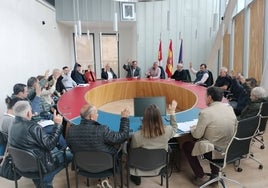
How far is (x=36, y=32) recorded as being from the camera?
7.29 meters

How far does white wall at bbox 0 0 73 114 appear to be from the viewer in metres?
5.18

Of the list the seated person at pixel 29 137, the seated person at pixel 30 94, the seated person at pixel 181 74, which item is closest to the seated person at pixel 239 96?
the seated person at pixel 181 74

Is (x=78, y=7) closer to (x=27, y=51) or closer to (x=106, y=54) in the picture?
(x=106, y=54)

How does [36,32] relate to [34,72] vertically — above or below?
above

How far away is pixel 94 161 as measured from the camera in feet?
7.67

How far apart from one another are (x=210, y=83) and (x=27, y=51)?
17.5 ft

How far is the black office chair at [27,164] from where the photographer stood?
228 centimetres

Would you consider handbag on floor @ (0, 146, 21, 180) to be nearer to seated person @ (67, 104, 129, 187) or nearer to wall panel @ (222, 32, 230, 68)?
seated person @ (67, 104, 129, 187)

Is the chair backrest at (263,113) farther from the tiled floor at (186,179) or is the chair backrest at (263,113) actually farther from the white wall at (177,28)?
the white wall at (177,28)

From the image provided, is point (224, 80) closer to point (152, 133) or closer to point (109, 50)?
point (152, 133)

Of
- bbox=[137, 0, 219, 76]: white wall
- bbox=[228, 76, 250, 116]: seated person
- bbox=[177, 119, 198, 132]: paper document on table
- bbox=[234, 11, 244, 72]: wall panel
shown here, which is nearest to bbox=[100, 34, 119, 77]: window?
bbox=[137, 0, 219, 76]: white wall

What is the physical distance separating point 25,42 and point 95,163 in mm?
5217

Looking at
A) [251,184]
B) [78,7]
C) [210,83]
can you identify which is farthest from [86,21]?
[251,184]

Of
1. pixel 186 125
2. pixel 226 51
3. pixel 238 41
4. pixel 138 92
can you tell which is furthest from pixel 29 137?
pixel 226 51
